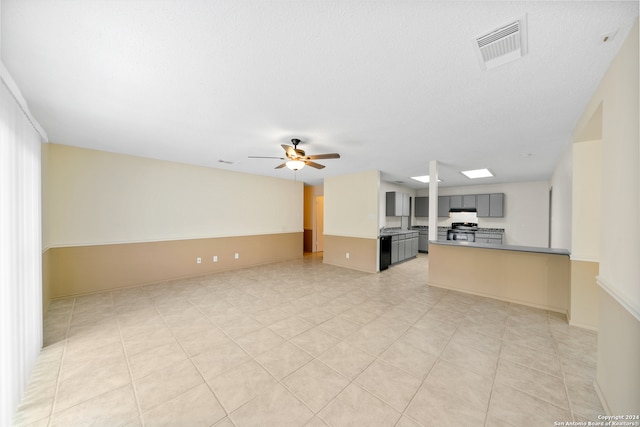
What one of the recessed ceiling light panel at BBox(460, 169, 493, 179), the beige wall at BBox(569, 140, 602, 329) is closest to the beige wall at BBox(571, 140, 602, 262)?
the beige wall at BBox(569, 140, 602, 329)

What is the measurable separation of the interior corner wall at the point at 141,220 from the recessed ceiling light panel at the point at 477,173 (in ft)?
16.4

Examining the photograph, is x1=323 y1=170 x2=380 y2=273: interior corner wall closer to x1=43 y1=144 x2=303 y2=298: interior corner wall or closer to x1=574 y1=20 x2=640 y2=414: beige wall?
x1=43 y1=144 x2=303 y2=298: interior corner wall

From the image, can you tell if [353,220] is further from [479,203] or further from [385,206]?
[479,203]

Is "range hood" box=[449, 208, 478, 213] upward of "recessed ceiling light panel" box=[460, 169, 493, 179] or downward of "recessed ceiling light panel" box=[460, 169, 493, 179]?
downward

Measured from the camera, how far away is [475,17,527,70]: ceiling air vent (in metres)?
1.28

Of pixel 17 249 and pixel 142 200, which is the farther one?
pixel 142 200

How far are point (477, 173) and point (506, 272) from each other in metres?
2.82

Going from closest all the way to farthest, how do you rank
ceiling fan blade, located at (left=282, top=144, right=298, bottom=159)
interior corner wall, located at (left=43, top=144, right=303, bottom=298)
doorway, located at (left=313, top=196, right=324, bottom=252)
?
ceiling fan blade, located at (left=282, top=144, right=298, bottom=159) → interior corner wall, located at (left=43, top=144, right=303, bottom=298) → doorway, located at (left=313, top=196, right=324, bottom=252)

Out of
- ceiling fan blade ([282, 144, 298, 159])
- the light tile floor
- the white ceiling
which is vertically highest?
the white ceiling

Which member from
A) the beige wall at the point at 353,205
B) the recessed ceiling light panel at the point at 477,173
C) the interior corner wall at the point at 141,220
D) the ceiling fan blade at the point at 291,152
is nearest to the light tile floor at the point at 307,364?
the interior corner wall at the point at 141,220

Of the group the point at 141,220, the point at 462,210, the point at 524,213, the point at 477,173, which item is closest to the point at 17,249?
the point at 141,220

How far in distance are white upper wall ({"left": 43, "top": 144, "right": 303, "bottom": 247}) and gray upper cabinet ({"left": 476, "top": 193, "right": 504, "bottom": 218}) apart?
6.32 m

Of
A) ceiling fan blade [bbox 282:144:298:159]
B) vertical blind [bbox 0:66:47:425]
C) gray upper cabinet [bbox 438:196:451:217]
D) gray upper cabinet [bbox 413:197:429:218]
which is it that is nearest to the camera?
vertical blind [bbox 0:66:47:425]

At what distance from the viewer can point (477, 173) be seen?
5.42m
